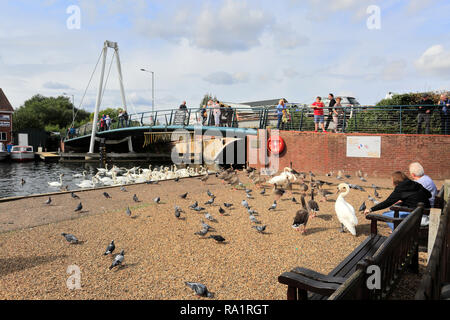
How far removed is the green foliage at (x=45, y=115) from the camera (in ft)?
198

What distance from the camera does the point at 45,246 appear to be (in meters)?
5.64

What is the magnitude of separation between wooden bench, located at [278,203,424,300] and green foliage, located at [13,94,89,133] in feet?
221

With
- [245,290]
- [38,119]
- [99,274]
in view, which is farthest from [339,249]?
[38,119]

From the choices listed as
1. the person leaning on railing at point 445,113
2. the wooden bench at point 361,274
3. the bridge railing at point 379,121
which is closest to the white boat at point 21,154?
the bridge railing at point 379,121

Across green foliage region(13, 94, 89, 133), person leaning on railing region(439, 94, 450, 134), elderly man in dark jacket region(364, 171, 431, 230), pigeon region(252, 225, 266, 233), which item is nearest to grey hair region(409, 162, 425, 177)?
elderly man in dark jacket region(364, 171, 431, 230)

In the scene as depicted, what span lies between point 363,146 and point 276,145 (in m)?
4.31

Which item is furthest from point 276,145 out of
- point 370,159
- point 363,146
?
point 370,159

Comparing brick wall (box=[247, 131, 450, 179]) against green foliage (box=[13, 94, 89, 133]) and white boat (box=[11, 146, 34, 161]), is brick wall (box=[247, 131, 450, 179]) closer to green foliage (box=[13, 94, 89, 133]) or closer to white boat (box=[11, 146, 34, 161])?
white boat (box=[11, 146, 34, 161])

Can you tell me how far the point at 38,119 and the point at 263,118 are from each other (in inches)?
2432

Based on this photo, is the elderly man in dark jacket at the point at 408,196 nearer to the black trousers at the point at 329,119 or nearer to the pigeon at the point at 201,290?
the pigeon at the point at 201,290

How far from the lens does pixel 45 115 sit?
68.5 metres

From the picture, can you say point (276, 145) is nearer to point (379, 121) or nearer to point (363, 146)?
point (363, 146)

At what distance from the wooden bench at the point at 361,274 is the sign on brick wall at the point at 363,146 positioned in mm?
11314
